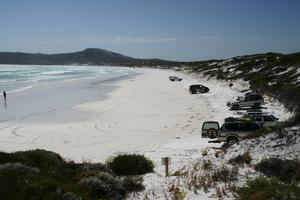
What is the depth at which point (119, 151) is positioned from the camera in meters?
21.7

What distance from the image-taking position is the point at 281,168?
1131 centimetres

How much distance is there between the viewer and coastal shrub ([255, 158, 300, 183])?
10.9 meters

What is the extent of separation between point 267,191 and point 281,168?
2.85m

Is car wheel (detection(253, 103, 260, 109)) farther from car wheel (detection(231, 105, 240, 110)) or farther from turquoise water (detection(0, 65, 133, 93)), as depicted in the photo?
turquoise water (detection(0, 65, 133, 93))

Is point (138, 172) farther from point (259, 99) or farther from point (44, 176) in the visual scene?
point (259, 99)

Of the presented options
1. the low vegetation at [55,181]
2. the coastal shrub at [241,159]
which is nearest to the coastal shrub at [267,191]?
the low vegetation at [55,181]

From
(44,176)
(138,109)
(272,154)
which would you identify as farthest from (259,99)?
(44,176)

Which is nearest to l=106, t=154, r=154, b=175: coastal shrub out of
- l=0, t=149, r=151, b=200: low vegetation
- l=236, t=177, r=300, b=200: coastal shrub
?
l=0, t=149, r=151, b=200: low vegetation

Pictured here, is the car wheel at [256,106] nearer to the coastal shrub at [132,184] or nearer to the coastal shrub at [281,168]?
the coastal shrub at [281,168]

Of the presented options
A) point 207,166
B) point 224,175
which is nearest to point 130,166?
point 207,166

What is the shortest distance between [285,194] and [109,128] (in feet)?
70.7

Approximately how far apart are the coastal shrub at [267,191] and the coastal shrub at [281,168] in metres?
1.49

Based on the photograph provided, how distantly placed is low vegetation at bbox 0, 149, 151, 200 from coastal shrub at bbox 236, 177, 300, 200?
117 inches

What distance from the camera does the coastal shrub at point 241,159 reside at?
1299 cm
